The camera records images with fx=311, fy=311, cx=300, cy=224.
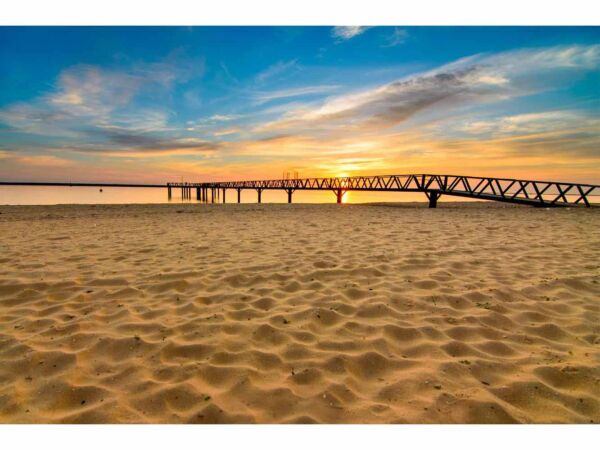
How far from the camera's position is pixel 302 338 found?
9.80 feet

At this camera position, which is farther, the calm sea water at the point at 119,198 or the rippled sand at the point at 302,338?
the calm sea water at the point at 119,198

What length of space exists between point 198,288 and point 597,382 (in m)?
4.12

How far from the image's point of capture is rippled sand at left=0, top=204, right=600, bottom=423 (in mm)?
2125

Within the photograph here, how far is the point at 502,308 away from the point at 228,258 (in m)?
4.32

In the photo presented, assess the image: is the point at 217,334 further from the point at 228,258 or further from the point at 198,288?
the point at 228,258

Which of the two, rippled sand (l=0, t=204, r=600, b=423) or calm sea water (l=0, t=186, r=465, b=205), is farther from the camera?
calm sea water (l=0, t=186, r=465, b=205)

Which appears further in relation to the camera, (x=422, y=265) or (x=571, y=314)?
(x=422, y=265)

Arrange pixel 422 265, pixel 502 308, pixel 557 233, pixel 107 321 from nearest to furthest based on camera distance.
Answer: pixel 107 321
pixel 502 308
pixel 422 265
pixel 557 233

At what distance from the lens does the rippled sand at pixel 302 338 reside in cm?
212

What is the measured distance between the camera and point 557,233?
8.35 m

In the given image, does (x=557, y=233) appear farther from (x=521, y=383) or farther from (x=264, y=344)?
(x=264, y=344)

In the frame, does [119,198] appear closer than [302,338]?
No

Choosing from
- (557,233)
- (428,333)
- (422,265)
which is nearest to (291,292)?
(428,333)

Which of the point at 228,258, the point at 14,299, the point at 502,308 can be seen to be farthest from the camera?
the point at 228,258
